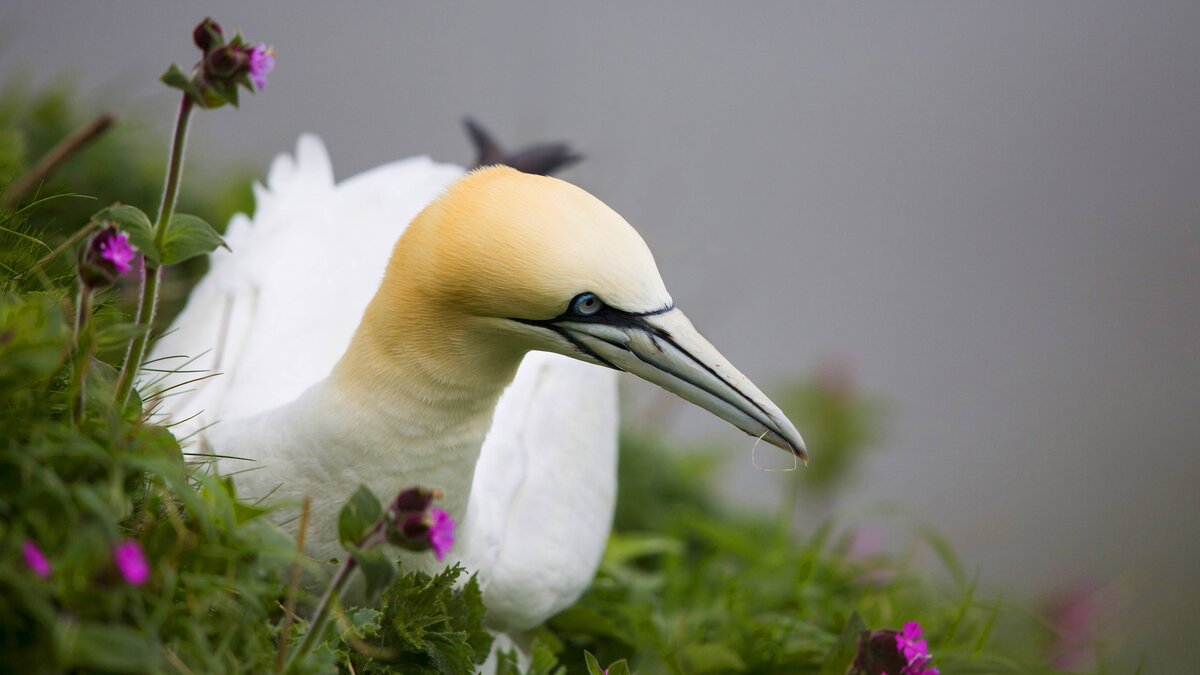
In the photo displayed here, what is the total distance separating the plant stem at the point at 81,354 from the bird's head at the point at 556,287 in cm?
71

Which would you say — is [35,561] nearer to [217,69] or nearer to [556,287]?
[217,69]

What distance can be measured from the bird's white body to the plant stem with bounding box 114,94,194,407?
0.54 m

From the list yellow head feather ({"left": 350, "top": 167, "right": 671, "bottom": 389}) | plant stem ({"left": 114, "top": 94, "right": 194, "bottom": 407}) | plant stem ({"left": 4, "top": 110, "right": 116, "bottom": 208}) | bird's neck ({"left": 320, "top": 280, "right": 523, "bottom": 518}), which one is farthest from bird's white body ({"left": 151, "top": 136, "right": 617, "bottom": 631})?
plant stem ({"left": 4, "top": 110, "right": 116, "bottom": 208})

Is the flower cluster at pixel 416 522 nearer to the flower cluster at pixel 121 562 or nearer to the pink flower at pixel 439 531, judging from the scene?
the pink flower at pixel 439 531

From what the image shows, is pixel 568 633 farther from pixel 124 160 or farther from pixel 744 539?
pixel 124 160

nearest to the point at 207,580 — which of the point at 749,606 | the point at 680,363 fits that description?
the point at 680,363

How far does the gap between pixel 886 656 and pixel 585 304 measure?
1047 millimetres

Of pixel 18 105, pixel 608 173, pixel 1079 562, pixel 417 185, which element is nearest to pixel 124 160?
pixel 18 105

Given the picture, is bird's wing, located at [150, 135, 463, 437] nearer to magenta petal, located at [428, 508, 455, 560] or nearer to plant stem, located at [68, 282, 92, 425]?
plant stem, located at [68, 282, 92, 425]

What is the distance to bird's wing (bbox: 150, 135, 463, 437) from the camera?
3.43 m

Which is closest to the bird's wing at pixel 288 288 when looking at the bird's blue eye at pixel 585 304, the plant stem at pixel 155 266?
the plant stem at pixel 155 266

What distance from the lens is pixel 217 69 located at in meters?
2.13

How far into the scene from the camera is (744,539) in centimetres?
506

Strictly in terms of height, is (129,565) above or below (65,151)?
below
